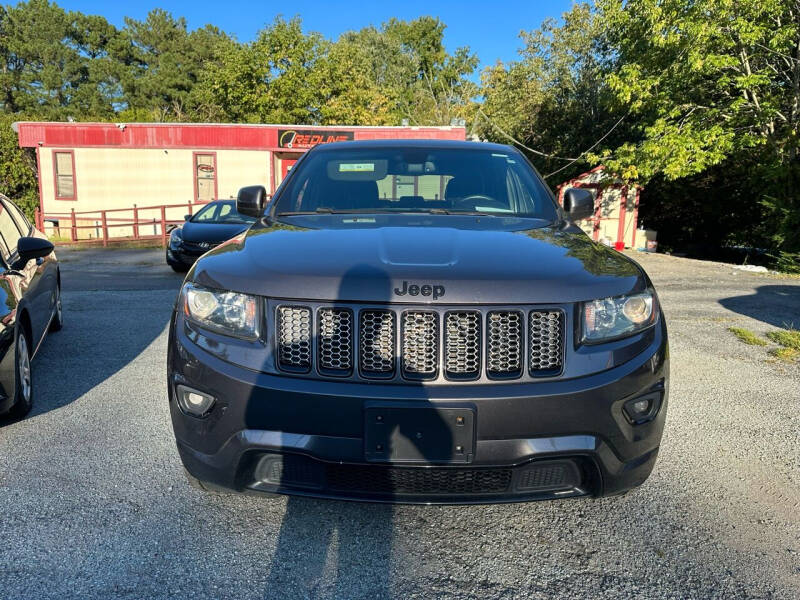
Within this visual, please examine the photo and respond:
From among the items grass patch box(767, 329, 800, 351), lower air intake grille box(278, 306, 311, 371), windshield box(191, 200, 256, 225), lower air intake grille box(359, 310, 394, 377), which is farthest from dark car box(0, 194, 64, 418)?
windshield box(191, 200, 256, 225)

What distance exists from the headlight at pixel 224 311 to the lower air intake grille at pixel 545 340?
3.24 feet

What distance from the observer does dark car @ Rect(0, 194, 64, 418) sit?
3607 millimetres

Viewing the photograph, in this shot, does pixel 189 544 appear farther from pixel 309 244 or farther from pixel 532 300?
pixel 532 300

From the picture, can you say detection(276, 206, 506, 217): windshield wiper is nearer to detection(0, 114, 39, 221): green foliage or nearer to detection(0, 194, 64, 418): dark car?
detection(0, 194, 64, 418): dark car

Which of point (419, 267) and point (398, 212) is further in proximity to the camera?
point (398, 212)

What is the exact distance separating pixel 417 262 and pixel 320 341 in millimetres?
459

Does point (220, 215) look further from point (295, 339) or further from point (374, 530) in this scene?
point (295, 339)

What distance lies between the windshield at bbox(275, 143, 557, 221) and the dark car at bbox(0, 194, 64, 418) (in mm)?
1738

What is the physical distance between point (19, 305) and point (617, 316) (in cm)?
357

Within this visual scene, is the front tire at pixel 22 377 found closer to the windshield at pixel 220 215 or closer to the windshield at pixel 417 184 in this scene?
the windshield at pixel 417 184

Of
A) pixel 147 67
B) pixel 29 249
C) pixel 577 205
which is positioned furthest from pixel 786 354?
pixel 147 67

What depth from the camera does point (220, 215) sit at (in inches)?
489

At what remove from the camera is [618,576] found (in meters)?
2.35

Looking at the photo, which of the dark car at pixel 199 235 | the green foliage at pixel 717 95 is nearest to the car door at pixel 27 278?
the dark car at pixel 199 235
